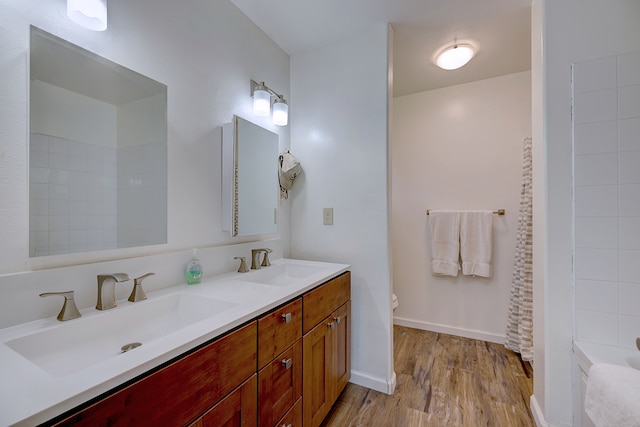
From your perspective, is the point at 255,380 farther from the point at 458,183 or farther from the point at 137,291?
the point at 458,183

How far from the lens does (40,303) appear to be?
842mm

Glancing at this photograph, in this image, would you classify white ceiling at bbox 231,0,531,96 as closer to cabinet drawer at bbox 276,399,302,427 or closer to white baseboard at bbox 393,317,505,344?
cabinet drawer at bbox 276,399,302,427

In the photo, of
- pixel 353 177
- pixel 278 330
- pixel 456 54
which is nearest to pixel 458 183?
pixel 456 54

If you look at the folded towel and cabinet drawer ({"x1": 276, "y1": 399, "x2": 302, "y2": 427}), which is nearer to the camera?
the folded towel

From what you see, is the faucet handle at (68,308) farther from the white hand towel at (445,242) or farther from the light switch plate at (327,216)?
the white hand towel at (445,242)

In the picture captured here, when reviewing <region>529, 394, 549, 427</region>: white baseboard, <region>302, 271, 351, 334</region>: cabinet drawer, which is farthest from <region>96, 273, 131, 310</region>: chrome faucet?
<region>529, 394, 549, 427</region>: white baseboard

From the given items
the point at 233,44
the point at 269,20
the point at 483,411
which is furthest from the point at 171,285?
the point at 483,411

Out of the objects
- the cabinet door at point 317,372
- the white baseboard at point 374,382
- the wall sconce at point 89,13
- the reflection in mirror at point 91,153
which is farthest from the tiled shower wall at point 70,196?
the white baseboard at point 374,382

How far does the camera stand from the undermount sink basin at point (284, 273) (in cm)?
160

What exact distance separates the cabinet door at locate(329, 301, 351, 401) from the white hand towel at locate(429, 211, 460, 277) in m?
1.26

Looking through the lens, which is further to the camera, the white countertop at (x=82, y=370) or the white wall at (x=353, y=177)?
the white wall at (x=353, y=177)

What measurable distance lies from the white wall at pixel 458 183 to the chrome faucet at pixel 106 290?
83.8 inches

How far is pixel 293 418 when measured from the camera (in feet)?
3.77

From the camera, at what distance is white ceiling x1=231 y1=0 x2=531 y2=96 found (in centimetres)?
161
